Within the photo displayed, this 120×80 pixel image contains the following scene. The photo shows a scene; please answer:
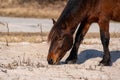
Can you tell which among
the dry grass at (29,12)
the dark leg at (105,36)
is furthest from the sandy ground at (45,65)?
the dry grass at (29,12)

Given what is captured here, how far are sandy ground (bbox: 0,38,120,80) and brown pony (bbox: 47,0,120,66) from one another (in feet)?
1.30

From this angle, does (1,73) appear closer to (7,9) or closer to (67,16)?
(67,16)

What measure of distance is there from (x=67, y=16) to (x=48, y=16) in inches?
933

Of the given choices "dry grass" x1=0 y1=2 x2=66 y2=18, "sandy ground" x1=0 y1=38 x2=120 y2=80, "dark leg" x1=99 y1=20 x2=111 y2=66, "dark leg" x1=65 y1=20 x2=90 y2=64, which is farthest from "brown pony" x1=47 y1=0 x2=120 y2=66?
"dry grass" x1=0 y1=2 x2=66 y2=18

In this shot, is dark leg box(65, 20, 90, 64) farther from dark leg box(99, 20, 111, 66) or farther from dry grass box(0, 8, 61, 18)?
dry grass box(0, 8, 61, 18)

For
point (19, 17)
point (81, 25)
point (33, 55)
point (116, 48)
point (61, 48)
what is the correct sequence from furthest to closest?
point (19, 17)
point (116, 48)
point (33, 55)
point (81, 25)
point (61, 48)

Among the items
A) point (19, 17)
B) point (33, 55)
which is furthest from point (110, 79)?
point (19, 17)

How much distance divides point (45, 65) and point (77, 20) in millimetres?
1404

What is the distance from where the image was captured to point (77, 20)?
1159 cm

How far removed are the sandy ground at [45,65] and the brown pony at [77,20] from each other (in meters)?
0.40

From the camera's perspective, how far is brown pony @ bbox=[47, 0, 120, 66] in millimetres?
11359

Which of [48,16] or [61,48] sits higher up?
[61,48]

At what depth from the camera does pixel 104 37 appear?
11.8 metres

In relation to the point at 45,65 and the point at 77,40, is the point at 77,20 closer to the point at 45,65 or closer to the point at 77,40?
the point at 77,40
